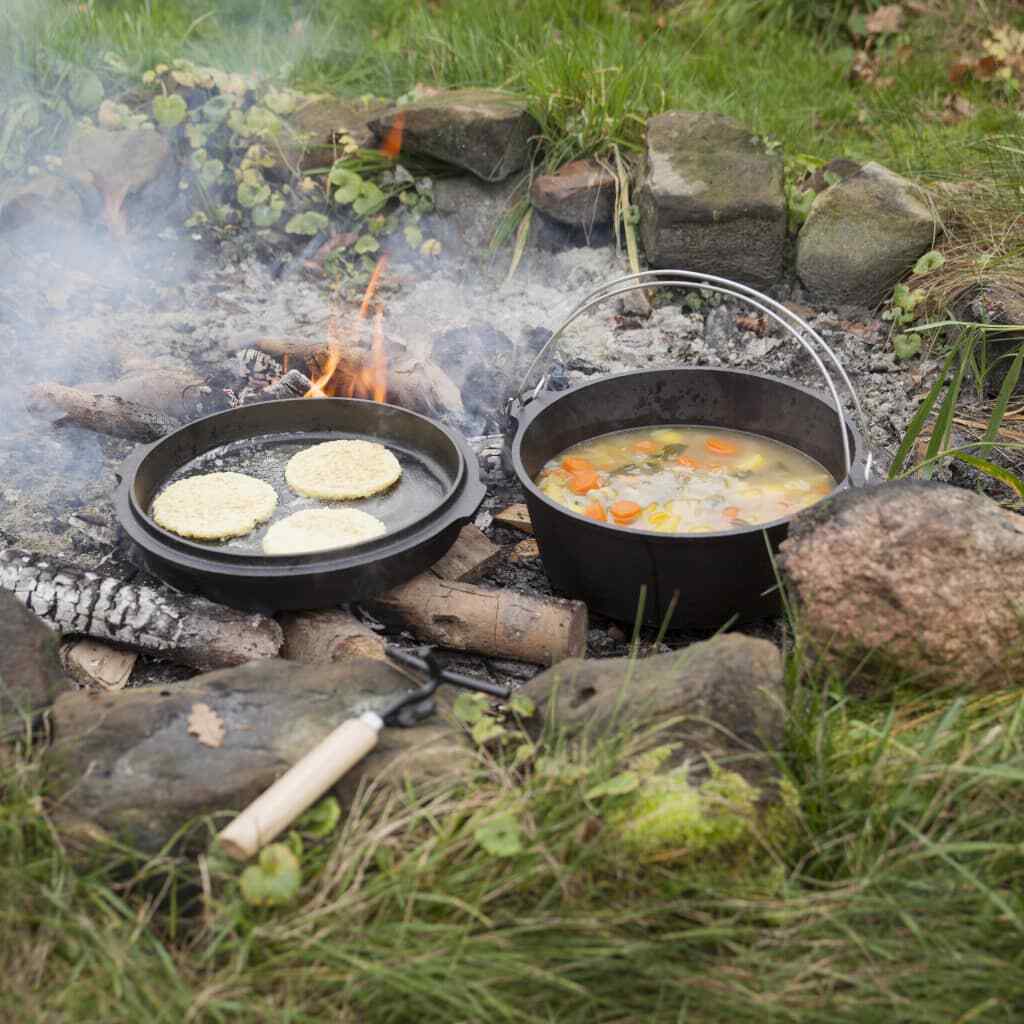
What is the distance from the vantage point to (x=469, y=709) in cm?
271

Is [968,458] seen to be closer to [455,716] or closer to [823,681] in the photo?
[823,681]

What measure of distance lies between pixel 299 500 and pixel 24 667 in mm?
1155

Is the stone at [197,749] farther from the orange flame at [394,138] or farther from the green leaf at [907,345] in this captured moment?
the orange flame at [394,138]

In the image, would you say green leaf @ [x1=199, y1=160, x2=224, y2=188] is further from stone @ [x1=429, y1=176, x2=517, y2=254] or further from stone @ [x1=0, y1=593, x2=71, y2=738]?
stone @ [x1=0, y1=593, x2=71, y2=738]

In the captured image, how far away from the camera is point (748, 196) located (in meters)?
5.20

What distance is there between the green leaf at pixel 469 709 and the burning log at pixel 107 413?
2.07 meters

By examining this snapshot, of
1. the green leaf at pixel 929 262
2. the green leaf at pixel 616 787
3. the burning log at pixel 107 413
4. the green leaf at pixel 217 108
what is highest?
the green leaf at pixel 217 108

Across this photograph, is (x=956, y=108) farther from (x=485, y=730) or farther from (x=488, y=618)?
(x=485, y=730)

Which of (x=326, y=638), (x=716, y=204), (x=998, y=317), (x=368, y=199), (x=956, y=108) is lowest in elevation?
(x=326, y=638)

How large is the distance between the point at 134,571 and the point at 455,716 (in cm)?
154

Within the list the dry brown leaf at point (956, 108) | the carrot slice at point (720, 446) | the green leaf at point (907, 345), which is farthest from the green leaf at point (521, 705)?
the dry brown leaf at point (956, 108)

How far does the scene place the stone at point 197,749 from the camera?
2.45 metres

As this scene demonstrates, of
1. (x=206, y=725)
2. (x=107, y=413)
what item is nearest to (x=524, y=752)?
(x=206, y=725)

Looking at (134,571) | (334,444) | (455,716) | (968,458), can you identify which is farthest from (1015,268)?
(134,571)
